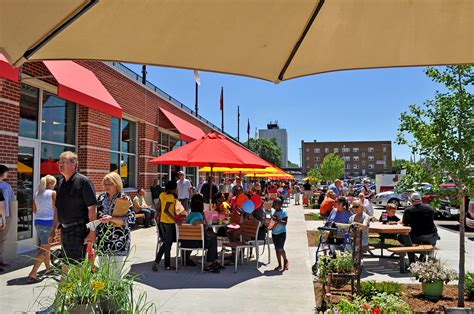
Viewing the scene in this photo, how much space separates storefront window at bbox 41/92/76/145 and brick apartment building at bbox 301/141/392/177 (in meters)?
112

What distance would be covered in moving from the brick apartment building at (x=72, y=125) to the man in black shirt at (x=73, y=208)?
2530mm

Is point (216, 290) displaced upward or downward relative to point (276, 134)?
downward

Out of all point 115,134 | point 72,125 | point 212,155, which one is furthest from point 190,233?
point 115,134

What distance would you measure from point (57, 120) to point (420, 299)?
9.06m

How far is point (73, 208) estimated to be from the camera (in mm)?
4180

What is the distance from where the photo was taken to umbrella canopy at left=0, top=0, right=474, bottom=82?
7.81ft

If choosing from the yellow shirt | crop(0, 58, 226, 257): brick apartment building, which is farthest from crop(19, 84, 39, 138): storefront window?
the yellow shirt

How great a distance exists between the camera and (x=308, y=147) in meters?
120

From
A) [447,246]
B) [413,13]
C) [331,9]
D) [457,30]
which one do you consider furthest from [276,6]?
[447,246]

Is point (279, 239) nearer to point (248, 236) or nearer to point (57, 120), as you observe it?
point (248, 236)

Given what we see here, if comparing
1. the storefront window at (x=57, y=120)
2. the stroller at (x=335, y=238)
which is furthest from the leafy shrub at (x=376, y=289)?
the storefront window at (x=57, y=120)

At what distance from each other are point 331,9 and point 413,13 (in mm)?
545

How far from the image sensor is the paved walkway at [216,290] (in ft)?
17.0

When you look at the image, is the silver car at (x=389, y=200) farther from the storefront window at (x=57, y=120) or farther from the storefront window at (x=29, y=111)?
the storefront window at (x=29, y=111)
